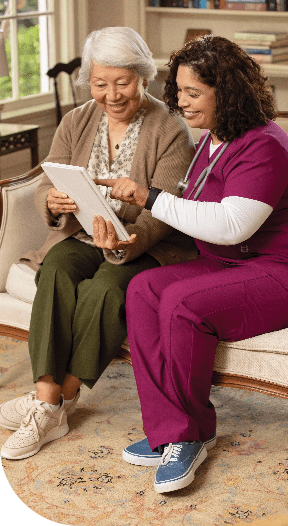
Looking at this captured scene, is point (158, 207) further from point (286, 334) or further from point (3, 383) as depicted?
point (3, 383)

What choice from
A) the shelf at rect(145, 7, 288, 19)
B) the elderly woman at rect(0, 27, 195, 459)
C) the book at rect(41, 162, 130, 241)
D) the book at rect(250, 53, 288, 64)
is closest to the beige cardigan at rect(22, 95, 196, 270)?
the elderly woman at rect(0, 27, 195, 459)

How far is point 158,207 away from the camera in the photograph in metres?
1.71

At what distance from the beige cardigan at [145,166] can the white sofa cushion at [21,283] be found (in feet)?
0.13

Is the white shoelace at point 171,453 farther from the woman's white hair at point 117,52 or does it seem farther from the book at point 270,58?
the book at point 270,58

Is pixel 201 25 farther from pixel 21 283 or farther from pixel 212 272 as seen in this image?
pixel 212 272

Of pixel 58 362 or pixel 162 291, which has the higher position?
pixel 162 291

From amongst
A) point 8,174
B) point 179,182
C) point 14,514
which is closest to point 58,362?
point 179,182

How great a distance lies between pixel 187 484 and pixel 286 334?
0.47 m

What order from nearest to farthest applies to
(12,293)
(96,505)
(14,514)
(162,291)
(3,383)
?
(14,514) → (96,505) → (162,291) → (12,293) → (3,383)

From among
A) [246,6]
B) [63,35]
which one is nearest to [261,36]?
[246,6]

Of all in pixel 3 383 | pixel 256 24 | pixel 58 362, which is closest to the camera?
pixel 58 362

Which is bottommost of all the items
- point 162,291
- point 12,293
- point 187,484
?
point 187,484

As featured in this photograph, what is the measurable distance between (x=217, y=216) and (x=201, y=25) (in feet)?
11.6

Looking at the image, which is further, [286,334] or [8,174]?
[8,174]
